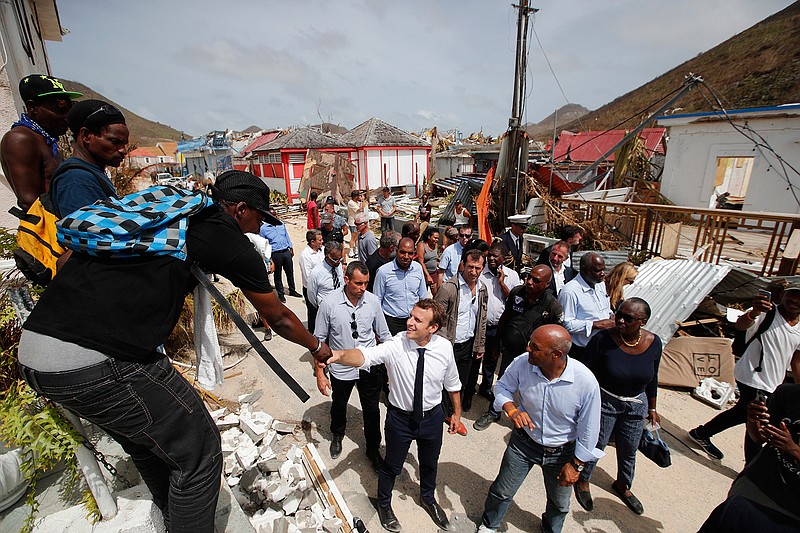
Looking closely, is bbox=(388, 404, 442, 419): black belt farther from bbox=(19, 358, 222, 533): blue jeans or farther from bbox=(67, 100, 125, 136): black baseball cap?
bbox=(67, 100, 125, 136): black baseball cap

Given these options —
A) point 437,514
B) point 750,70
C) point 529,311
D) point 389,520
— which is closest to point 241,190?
point 389,520

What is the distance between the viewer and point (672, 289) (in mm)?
5656

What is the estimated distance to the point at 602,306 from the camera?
13.7 feet

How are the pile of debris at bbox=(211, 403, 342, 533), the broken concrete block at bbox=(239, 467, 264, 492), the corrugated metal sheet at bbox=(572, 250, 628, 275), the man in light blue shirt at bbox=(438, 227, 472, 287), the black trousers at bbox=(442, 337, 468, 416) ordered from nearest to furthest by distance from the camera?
1. the pile of debris at bbox=(211, 403, 342, 533)
2. the broken concrete block at bbox=(239, 467, 264, 492)
3. the black trousers at bbox=(442, 337, 468, 416)
4. the man in light blue shirt at bbox=(438, 227, 472, 287)
5. the corrugated metal sheet at bbox=(572, 250, 628, 275)

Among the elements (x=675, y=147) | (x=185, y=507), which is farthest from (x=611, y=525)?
(x=675, y=147)

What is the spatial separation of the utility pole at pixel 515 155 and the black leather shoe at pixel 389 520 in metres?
8.08

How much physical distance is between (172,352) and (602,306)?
569 centimetres

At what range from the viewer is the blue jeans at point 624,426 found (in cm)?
315

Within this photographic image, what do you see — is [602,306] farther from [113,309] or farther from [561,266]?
[113,309]

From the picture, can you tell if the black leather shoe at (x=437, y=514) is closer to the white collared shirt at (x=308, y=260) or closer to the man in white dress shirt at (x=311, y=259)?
the man in white dress shirt at (x=311, y=259)

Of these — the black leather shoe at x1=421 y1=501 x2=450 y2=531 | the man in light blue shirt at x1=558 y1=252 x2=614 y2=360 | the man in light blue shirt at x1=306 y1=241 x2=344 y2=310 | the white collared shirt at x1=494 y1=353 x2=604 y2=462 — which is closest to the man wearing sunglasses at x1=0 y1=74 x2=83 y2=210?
the man in light blue shirt at x1=306 y1=241 x2=344 y2=310

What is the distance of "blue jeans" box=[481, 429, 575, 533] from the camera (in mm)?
2689

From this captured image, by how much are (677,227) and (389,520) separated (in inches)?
305

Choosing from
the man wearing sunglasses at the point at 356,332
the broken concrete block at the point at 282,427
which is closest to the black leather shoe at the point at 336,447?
the man wearing sunglasses at the point at 356,332
